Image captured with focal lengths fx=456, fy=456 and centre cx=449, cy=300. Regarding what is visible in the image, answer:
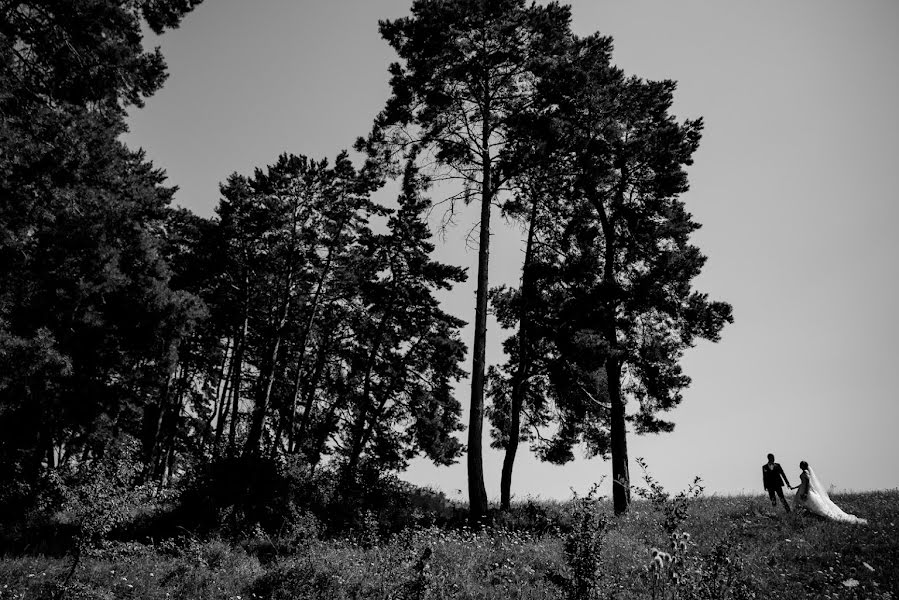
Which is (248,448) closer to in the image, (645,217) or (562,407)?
(562,407)

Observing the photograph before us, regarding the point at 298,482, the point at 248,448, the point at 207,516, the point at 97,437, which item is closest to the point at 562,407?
the point at 298,482

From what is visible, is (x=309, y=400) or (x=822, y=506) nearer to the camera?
(x=822, y=506)

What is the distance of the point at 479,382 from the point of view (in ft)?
40.9

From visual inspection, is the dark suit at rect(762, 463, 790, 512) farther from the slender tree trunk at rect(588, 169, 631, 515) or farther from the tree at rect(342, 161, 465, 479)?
the tree at rect(342, 161, 465, 479)

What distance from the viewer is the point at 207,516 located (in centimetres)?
1216

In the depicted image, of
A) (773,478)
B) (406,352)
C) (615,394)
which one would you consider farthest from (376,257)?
(773,478)

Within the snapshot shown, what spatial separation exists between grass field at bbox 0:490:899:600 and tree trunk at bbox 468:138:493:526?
2.74 ft

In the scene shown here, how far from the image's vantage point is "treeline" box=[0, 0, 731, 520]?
1112 centimetres

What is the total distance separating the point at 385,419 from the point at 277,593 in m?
13.9

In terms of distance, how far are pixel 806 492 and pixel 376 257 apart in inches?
684

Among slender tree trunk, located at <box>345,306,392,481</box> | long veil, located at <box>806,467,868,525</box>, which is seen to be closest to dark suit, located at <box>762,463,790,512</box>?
long veil, located at <box>806,467,868,525</box>

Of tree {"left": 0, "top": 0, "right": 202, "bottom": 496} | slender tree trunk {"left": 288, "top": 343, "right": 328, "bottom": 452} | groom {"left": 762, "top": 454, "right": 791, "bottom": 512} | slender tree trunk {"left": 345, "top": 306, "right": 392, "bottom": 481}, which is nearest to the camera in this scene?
tree {"left": 0, "top": 0, "right": 202, "bottom": 496}

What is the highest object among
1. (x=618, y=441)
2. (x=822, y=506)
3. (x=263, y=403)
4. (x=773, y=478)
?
(x=263, y=403)

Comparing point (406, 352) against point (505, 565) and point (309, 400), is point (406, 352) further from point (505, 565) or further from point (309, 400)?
point (505, 565)
